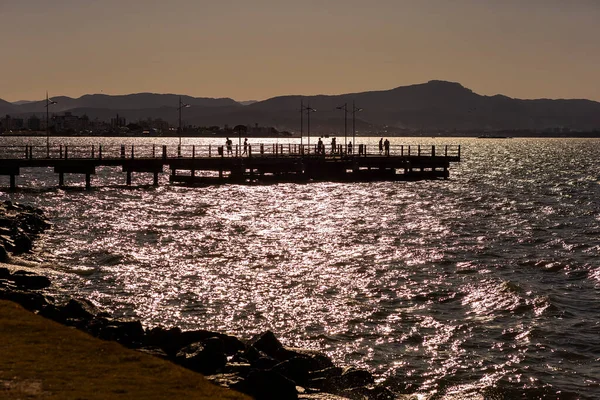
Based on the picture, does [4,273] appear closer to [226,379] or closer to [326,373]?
[226,379]

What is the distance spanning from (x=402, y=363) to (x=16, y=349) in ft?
31.4

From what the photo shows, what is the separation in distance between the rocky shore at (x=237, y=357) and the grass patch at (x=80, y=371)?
40.9 inches

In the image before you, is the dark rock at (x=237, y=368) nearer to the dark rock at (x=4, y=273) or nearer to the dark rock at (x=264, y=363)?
the dark rock at (x=264, y=363)

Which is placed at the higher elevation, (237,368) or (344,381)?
(237,368)

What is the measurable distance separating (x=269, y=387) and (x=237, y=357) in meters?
3.21

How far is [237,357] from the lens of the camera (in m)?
17.7

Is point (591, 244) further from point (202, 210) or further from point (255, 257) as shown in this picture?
point (202, 210)

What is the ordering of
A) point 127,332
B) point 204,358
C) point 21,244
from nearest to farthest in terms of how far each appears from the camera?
1. point 204,358
2. point 127,332
3. point 21,244

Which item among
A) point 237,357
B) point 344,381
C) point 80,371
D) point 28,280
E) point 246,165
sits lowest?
point 344,381

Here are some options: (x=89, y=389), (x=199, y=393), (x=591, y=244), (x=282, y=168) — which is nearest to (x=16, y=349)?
(x=89, y=389)

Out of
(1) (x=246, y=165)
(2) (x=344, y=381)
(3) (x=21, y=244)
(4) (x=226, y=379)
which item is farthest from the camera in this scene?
(1) (x=246, y=165)

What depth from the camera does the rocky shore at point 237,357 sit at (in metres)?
15.2

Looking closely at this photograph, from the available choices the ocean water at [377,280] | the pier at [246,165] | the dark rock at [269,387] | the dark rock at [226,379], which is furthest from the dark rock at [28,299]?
the pier at [246,165]

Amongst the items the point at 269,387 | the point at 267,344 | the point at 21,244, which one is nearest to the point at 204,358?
the point at 267,344
